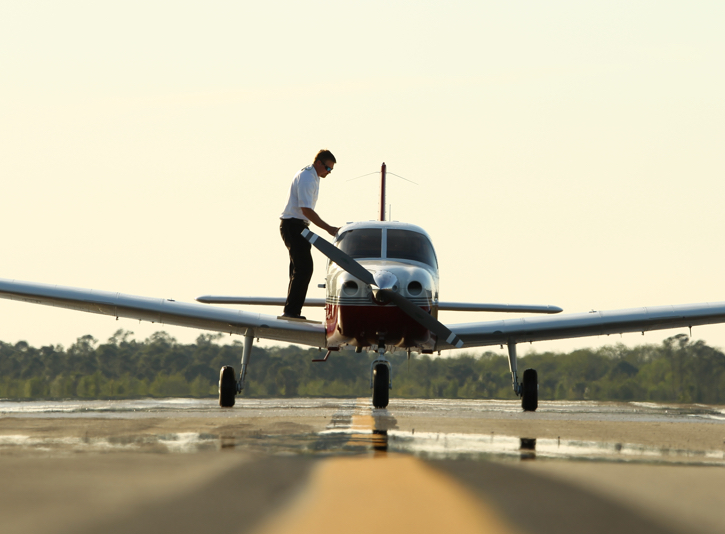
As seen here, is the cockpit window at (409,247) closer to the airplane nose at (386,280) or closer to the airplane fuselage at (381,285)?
the airplane fuselage at (381,285)

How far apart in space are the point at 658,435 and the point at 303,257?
6481mm

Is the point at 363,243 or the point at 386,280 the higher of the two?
the point at 363,243

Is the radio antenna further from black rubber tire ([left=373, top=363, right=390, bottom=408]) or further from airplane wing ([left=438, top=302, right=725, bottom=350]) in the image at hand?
black rubber tire ([left=373, top=363, right=390, bottom=408])

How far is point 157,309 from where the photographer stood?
590 inches

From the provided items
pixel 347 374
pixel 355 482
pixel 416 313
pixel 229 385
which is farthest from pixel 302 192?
pixel 347 374

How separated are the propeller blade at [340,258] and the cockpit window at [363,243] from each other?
0.94 meters

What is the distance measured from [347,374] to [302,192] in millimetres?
23314

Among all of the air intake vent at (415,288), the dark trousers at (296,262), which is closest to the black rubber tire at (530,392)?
the air intake vent at (415,288)

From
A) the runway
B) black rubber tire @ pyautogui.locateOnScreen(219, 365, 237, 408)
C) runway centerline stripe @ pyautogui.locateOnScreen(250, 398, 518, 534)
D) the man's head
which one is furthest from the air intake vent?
runway centerline stripe @ pyautogui.locateOnScreen(250, 398, 518, 534)

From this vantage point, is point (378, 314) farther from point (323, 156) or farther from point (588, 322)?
point (588, 322)

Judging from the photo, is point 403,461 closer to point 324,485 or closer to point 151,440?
point 324,485

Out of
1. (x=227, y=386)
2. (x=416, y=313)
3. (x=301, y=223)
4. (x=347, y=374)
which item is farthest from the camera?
(x=347, y=374)

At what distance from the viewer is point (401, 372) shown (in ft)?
112

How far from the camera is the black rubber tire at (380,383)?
456 inches
